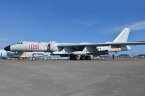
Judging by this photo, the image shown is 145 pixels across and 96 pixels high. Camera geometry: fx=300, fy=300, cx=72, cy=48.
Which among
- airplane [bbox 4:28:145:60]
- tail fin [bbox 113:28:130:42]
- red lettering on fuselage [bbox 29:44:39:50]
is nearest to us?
airplane [bbox 4:28:145:60]

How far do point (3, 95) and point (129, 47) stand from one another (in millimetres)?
47865

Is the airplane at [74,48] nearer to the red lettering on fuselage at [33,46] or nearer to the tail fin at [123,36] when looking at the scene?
the red lettering on fuselage at [33,46]

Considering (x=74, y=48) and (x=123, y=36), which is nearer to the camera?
(x=74, y=48)

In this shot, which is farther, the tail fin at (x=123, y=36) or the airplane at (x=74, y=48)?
the tail fin at (x=123, y=36)

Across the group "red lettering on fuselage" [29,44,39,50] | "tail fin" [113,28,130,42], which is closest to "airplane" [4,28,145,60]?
"red lettering on fuselage" [29,44,39,50]

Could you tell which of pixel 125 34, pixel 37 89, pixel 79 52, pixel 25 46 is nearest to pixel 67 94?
pixel 37 89

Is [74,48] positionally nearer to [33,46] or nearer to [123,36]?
[33,46]

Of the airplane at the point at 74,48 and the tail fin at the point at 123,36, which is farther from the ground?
the tail fin at the point at 123,36

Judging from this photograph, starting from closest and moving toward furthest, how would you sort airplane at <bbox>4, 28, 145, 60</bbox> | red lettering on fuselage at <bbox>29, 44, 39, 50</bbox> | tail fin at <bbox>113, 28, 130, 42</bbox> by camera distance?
airplane at <bbox>4, 28, 145, 60</bbox>
red lettering on fuselage at <bbox>29, 44, 39, 50</bbox>
tail fin at <bbox>113, 28, 130, 42</bbox>

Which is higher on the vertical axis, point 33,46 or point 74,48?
point 33,46

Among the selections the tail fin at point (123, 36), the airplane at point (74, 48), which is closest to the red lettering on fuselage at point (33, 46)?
the airplane at point (74, 48)

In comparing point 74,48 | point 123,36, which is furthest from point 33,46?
point 123,36

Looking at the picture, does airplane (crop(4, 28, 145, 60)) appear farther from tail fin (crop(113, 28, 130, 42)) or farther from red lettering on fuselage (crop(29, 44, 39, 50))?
tail fin (crop(113, 28, 130, 42))

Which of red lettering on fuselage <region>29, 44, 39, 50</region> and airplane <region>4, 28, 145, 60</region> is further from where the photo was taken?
red lettering on fuselage <region>29, 44, 39, 50</region>
